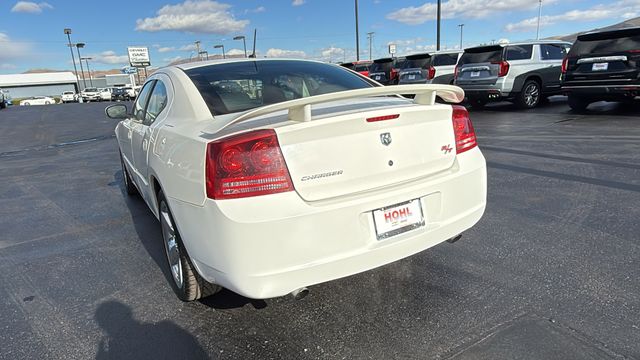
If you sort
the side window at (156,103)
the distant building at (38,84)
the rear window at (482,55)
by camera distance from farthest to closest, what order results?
Result: the distant building at (38,84) → the rear window at (482,55) → the side window at (156,103)

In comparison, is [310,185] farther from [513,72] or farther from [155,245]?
[513,72]

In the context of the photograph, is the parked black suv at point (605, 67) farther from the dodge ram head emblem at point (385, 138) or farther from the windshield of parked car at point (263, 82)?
the dodge ram head emblem at point (385, 138)

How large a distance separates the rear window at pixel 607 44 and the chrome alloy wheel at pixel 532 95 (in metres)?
2.21

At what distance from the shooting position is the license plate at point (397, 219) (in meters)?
2.19

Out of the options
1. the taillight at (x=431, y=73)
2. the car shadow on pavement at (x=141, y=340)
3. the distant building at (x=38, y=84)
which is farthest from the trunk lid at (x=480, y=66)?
the distant building at (x=38, y=84)

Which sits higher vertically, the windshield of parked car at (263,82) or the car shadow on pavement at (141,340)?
the windshield of parked car at (263,82)

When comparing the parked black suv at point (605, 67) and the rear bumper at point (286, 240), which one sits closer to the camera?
the rear bumper at point (286, 240)

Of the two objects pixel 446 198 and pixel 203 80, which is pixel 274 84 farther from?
pixel 446 198

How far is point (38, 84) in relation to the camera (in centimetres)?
9344

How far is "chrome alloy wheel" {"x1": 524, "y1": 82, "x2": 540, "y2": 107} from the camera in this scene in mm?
11648

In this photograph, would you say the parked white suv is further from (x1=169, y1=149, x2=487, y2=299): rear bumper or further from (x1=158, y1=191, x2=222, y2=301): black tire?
(x1=158, y1=191, x2=222, y2=301): black tire

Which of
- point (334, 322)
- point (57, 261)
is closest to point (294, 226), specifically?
point (334, 322)

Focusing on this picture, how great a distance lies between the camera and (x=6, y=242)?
4000 mm

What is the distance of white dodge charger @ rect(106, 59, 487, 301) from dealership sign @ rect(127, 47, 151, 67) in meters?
75.3
